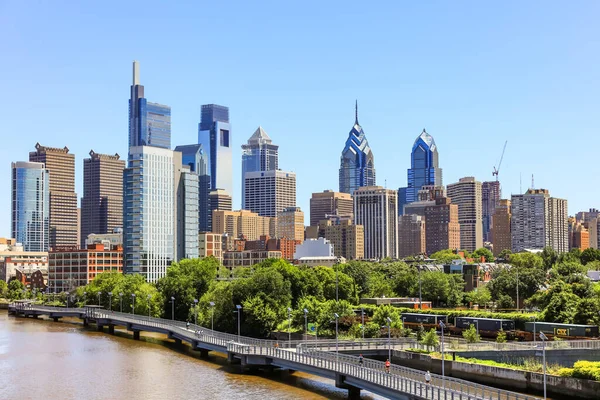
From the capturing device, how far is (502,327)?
334 ft

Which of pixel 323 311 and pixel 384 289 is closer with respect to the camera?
pixel 323 311

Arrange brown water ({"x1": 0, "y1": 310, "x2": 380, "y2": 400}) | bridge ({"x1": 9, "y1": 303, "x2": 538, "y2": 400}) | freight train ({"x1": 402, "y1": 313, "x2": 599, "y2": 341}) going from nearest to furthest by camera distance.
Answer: bridge ({"x1": 9, "y1": 303, "x2": 538, "y2": 400}) → brown water ({"x1": 0, "y1": 310, "x2": 380, "y2": 400}) → freight train ({"x1": 402, "y1": 313, "x2": 599, "y2": 341})

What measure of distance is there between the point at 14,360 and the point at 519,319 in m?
62.2

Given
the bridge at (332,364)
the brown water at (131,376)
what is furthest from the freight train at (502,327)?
the brown water at (131,376)

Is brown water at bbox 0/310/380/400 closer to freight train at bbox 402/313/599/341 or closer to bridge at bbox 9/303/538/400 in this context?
bridge at bbox 9/303/538/400

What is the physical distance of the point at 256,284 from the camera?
110 metres

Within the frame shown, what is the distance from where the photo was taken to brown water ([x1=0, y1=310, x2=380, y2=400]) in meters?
71.1

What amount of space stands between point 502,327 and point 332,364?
38480 millimetres

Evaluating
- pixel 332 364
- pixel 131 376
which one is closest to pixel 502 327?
pixel 332 364

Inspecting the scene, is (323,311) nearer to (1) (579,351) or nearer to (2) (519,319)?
(2) (519,319)

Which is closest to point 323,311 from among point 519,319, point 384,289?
point 519,319

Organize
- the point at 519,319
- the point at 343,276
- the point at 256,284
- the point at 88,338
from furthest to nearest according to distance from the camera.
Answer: the point at 343,276 < the point at 88,338 < the point at 256,284 < the point at 519,319

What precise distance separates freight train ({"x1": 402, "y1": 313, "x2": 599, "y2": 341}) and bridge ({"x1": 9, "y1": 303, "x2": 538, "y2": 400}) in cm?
1568

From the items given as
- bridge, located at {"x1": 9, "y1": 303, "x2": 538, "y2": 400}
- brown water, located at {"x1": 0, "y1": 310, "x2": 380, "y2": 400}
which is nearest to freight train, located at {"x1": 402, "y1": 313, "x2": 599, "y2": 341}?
bridge, located at {"x1": 9, "y1": 303, "x2": 538, "y2": 400}
